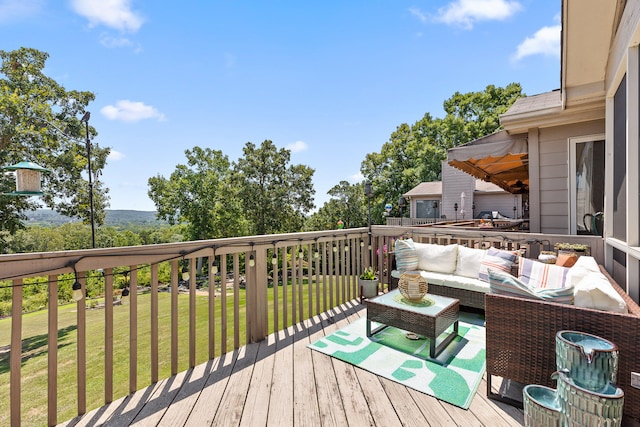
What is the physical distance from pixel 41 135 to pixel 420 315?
12406 millimetres

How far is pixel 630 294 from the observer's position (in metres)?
2.03

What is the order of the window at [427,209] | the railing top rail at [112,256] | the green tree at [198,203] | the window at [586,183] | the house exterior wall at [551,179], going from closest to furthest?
the railing top rail at [112,256]
the window at [586,183]
the house exterior wall at [551,179]
the window at [427,209]
the green tree at [198,203]

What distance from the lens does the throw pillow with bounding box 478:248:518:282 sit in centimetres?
328

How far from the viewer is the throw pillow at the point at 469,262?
352cm

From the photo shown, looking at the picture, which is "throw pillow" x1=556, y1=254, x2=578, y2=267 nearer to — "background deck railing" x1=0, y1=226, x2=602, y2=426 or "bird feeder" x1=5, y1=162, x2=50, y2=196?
"background deck railing" x1=0, y1=226, x2=602, y2=426

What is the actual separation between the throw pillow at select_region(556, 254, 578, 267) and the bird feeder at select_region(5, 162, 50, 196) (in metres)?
5.99

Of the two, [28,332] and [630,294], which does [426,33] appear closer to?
[630,294]

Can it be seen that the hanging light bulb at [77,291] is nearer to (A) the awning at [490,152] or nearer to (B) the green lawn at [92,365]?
(B) the green lawn at [92,365]

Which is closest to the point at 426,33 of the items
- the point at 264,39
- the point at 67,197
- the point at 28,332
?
the point at 264,39

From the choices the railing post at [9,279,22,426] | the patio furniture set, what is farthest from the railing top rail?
the patio furniture set

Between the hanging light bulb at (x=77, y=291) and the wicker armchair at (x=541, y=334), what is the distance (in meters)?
2.60

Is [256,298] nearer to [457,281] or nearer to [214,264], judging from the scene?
[214,264]

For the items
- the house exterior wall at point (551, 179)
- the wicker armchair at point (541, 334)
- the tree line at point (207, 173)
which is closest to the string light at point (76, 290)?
the wicker armchair at point (541, 334)

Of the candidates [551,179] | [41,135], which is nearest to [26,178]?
[551,179]
